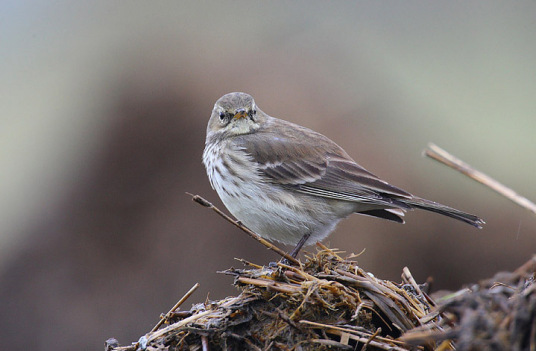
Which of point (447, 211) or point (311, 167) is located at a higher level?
point (447, 211)

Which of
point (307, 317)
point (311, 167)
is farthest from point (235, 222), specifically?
point (311, 167)

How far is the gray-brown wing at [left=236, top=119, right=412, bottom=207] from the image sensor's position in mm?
6047

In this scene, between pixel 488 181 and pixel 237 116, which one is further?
pixel 237 116

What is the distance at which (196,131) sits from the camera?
36.8ft

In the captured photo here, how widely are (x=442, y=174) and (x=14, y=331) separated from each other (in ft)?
22.7

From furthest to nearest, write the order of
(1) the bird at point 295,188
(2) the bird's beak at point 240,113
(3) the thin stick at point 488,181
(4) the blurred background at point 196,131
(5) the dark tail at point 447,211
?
(4) the blurred background at point 196,131 < (2) the bird's beak at point 240,113 < (1) the bird at point 295,188 < (5) the dark tail at point 447,211 < (3) the thin stick at point 488,181

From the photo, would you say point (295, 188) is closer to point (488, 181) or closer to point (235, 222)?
point (235, 222)

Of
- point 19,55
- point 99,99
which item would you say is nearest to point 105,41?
point 19,55

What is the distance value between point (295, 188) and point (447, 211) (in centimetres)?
135

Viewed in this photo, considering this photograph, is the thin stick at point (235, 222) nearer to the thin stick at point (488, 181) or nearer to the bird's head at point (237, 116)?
the thin stick at point (488, 181)

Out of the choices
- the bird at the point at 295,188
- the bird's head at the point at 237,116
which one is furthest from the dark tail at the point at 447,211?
the bird's head at the point at 237,116

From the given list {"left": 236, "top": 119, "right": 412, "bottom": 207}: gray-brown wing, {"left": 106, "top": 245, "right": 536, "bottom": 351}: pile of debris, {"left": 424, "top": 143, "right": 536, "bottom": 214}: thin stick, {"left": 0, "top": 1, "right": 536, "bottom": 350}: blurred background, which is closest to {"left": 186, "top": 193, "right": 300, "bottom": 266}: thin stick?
{"left": 106, "top": 245, "right": 536, "bottom": 351}: pile of debris

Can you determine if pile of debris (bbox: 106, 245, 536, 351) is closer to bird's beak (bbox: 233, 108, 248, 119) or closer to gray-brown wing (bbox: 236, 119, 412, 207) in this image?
gray-brown wing (bbox: 236, 119, 412, 207)

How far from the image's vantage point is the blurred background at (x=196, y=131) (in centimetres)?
975
